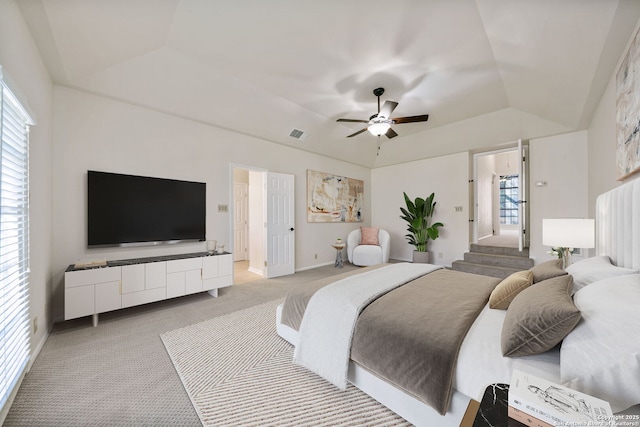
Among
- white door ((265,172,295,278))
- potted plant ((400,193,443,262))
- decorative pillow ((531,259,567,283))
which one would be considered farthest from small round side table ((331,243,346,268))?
decorative pillow ((531,259,567,283))

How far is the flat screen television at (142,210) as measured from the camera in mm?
2846

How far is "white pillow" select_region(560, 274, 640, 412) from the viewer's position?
2.65 feet

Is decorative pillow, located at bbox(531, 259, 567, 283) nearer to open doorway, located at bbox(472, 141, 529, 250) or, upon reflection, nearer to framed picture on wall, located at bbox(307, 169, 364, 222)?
open doorway, located at bbox(472, 141, 529, 250)

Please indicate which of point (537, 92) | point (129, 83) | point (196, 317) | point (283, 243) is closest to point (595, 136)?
point (537, 92)

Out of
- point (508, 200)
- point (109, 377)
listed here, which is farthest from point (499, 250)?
point (109, 377)

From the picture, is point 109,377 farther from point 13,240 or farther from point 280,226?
point 280,226

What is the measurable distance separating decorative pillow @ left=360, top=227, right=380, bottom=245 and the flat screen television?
3.57 m

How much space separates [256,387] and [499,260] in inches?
183

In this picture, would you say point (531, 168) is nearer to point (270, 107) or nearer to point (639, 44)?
point (639, 44)

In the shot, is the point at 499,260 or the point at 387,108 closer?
the point at 387,108

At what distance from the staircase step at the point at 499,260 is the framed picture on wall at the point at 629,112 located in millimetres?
2533

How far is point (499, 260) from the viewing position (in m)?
4.40

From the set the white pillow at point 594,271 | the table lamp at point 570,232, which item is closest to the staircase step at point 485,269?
the table lamp at point 570,232

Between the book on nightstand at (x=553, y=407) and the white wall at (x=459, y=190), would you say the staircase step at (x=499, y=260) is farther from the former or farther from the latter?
the book on nightstand at (x=553, y=407)
